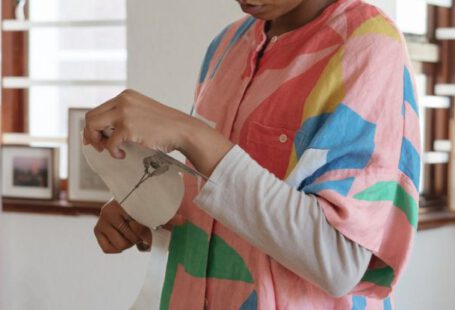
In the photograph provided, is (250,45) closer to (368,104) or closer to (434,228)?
(368,104)

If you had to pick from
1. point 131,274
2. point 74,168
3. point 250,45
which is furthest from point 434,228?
point 250,45

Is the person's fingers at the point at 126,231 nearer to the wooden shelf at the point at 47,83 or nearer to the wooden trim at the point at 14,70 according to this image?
the wooden shelf at the point at 47,83

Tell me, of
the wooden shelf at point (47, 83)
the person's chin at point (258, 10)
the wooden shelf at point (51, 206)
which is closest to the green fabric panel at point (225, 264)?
the person's chin at point (258, 10)

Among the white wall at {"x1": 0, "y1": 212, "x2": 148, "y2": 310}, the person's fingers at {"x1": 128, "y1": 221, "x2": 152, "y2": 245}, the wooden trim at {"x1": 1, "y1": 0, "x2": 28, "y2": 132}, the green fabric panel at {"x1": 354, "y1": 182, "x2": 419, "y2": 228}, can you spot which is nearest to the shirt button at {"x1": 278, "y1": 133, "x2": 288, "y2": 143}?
the green fabric panel at {"x1": 354, "y1": 182, "x2": 419, "y2": 228}

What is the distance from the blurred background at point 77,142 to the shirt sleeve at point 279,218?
56.5 inches

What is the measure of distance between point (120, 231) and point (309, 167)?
1.07ft

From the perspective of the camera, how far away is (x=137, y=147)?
3.04 ft

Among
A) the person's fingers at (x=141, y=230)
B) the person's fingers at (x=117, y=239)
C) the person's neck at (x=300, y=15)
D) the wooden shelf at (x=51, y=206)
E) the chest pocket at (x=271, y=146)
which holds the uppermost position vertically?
the person's neck at (x=300, y=15)

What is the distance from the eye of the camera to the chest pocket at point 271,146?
0.93m

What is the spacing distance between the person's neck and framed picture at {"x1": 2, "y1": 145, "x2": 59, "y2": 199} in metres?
1.65

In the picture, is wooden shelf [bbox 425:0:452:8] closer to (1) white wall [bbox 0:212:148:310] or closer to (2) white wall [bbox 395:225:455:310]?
(2) white wall [bbox 395:225:455:310]

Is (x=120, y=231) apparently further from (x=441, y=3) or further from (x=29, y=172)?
(x=441, y=3)

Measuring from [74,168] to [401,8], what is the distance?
1.02 m

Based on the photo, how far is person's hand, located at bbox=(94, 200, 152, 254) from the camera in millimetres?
1114
